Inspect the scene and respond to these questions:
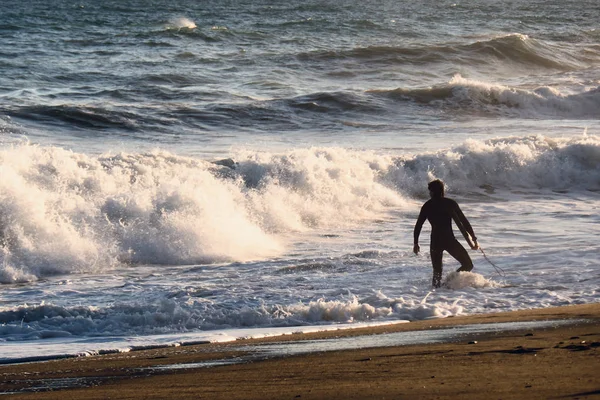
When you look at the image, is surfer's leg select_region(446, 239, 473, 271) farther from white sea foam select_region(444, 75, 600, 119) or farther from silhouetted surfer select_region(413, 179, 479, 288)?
white sea foam select_region(444, 75, 600, 119)

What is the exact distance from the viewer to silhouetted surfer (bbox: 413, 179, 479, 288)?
33.3 feet

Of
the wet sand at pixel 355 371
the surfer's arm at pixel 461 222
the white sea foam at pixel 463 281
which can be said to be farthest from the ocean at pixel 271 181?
the wet sand at pixel 355 371

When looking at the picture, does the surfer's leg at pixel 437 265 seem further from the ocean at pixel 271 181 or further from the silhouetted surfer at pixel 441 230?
the ocean at pixel 271 181

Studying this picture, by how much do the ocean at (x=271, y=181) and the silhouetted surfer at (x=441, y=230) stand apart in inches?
7.0

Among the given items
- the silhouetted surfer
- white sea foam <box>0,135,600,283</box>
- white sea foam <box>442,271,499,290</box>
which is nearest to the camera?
white sea foam <box>442,271,499,290</box>

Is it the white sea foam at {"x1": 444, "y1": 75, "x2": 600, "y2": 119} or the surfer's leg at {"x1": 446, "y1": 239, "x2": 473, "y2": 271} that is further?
Result: the white sea foam at {"x1": 444, "y1": 75, "x2": 600, "y2": 119}

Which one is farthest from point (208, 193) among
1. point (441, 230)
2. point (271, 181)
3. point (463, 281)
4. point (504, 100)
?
point (504, 100)

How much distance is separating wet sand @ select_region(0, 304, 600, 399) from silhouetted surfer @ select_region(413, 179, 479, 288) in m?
2.66

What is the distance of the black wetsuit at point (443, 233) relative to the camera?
10.2 m

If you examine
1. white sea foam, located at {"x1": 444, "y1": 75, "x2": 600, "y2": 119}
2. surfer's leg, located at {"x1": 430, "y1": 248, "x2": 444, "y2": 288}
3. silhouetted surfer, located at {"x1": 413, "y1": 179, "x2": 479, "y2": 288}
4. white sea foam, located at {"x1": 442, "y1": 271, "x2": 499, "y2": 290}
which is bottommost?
white sea foam, located at {"x1": 442, "y1": 271, "x2": 499, "y2": 290}

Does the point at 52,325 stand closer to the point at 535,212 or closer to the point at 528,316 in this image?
the point at 528,316

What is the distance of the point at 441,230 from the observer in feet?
33.6

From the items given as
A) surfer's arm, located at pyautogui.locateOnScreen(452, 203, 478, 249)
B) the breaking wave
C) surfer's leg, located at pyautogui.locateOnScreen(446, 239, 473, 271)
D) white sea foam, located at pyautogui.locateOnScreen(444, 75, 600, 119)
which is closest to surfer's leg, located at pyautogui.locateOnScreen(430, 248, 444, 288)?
surfer's leg, located at pyautogui.locateOnScreen(446, 239, 473, 271)

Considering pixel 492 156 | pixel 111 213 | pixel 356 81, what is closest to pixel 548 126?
pixel 492 156
